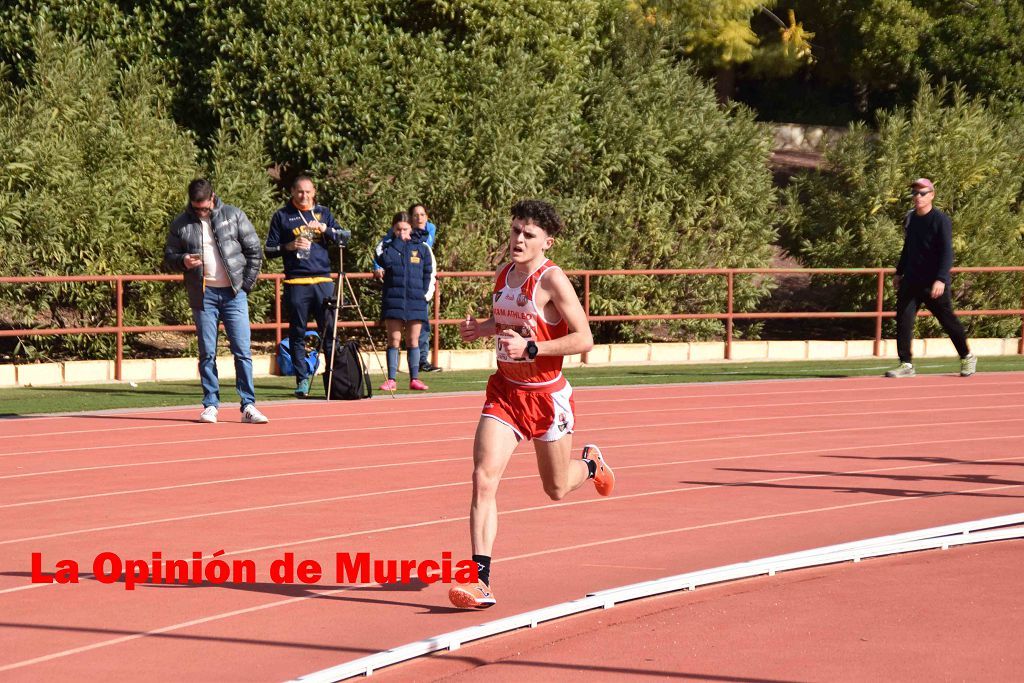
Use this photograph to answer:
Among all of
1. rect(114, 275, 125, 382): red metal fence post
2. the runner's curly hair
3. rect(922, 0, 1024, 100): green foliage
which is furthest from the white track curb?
rect(922, 0, 1024, 100): green foliage

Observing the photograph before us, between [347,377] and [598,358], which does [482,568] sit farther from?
[598,358]

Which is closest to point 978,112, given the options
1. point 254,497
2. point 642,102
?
point 642,102

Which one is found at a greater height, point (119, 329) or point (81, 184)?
point (81, 184)

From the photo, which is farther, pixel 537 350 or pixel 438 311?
pixel 438 311

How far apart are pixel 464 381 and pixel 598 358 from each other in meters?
3.17

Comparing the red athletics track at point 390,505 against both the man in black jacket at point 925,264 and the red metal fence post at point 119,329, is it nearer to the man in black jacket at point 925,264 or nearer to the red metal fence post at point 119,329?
the man in black jacket at point 925,264

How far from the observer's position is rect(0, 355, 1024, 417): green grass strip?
→ 1445 cm

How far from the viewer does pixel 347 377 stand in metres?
14.8

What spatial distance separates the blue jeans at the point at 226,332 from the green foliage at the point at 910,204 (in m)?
13.2

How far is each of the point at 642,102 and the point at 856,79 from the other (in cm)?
1996

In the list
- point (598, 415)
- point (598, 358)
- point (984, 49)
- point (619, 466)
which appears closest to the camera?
point (619, 466)

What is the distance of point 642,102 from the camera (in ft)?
75.0

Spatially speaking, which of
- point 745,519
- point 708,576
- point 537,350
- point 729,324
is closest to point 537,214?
point 537,350

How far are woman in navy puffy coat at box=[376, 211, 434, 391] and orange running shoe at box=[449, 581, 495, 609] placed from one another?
8.94 meters
